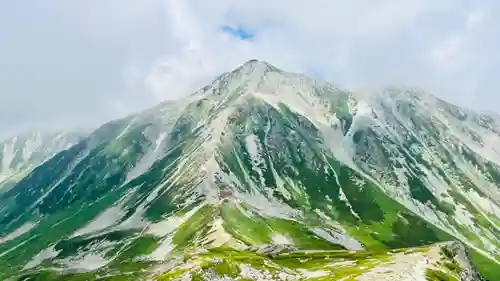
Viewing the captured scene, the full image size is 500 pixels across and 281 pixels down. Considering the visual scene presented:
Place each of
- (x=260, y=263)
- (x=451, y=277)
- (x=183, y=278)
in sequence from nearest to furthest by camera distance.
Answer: (x=183, y=278)
(x=451, y=277)
(x=260, y=263)

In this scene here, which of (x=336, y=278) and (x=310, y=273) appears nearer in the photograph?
(x=336, y=278)

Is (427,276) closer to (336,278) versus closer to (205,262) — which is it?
(336,278)

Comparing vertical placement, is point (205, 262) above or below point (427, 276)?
above

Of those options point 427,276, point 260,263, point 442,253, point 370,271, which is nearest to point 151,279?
point 260,263

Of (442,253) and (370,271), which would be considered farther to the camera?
(442,253)

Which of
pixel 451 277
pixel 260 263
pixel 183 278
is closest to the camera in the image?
pixel 183 278

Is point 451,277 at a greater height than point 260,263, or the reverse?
point 260,263

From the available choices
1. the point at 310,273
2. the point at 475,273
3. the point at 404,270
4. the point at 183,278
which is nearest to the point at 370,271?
the point at 404,270

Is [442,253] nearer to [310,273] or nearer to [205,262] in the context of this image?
[310,273]
